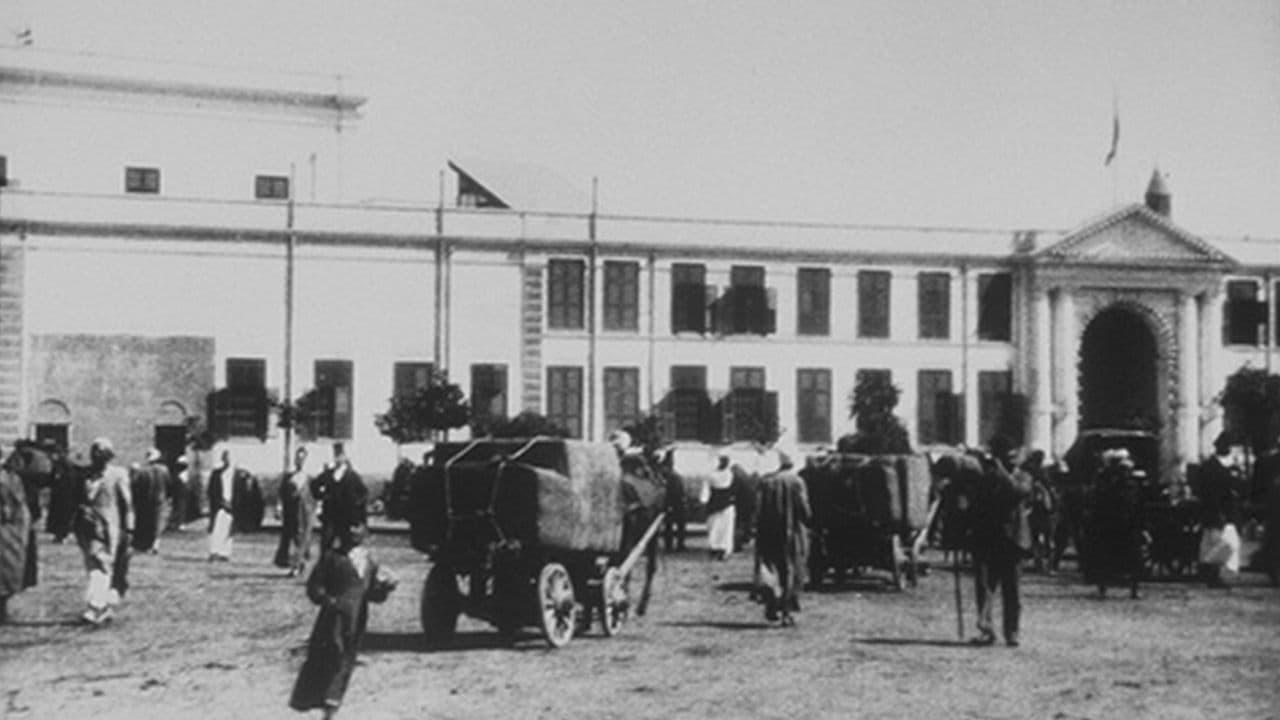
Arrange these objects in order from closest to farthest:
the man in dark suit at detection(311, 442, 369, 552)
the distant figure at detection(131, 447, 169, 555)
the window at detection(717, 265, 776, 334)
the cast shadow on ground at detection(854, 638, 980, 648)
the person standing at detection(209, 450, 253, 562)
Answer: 1. the cast shadow on ground at detection(854, 638, 980, 648)
2. the man in dark suit at detection(311, 442, 369, 552)
3. the person standing at detection(209, 450, 253, 562)
4. the distant figure at detection(131, 447, 169, 555)
5. the window at detection(717, 265, 776, 334)

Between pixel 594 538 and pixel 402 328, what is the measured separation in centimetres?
2686

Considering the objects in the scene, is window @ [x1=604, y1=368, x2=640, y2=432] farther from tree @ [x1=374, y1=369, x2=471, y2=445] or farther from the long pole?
the long pole

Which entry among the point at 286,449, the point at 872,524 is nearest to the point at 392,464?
the point at 286,449

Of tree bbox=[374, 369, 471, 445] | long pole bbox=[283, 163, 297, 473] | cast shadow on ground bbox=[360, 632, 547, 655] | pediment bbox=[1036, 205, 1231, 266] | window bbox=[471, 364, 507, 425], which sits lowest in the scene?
cast shadow on ground bbox=[360, 632, 547, 655]

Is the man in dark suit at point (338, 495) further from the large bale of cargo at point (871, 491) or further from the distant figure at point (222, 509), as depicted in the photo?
the large bale of cargo at point (871, 491)

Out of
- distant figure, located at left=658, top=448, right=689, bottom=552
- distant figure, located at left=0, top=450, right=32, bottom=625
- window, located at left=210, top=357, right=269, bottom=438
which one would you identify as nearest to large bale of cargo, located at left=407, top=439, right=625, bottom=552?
distant figure, located at left=0, top=450, right=32, bottom=625

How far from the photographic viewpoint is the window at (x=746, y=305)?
42438 mm

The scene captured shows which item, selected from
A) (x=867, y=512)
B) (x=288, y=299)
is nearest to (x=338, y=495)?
(x=867, y=512)

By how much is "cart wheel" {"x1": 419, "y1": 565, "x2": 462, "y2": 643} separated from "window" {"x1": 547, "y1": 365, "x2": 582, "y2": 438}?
27.1 m

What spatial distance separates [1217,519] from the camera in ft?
69.2

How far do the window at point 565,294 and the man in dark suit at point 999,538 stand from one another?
27574mm

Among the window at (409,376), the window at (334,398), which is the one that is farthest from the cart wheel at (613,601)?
the window at (409,376)

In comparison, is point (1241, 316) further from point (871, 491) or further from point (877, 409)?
point (871, 491)

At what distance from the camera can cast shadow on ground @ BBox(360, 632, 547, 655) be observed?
1395 centimetres
